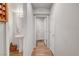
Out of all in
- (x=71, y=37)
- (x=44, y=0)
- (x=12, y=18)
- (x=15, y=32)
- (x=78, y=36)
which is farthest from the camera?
(x=15, y=32)

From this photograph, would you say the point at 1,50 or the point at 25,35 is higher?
the point at 25,35

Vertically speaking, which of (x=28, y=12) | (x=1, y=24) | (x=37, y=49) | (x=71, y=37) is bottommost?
(x=37, y=49)

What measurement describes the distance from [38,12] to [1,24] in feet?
2.68

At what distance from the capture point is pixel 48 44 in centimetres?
272

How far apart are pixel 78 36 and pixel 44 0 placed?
24.7 inches

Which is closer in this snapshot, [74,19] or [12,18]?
[74,19]

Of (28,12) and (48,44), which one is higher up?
(28,12)

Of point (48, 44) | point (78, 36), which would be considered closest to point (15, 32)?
point (48, 44)

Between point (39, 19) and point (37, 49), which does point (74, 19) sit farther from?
point (37, 49)

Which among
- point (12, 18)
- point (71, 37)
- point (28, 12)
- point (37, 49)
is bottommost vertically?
point (37, 49)

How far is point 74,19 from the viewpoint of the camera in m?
1.51

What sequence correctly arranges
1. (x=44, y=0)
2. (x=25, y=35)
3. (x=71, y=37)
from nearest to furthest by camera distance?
(x=44, y=0), (x=71, y=37), (x=25, y=35)

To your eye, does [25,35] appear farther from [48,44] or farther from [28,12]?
[48,44]

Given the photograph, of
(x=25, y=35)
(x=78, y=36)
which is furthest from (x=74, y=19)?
(x=25, y=35)
